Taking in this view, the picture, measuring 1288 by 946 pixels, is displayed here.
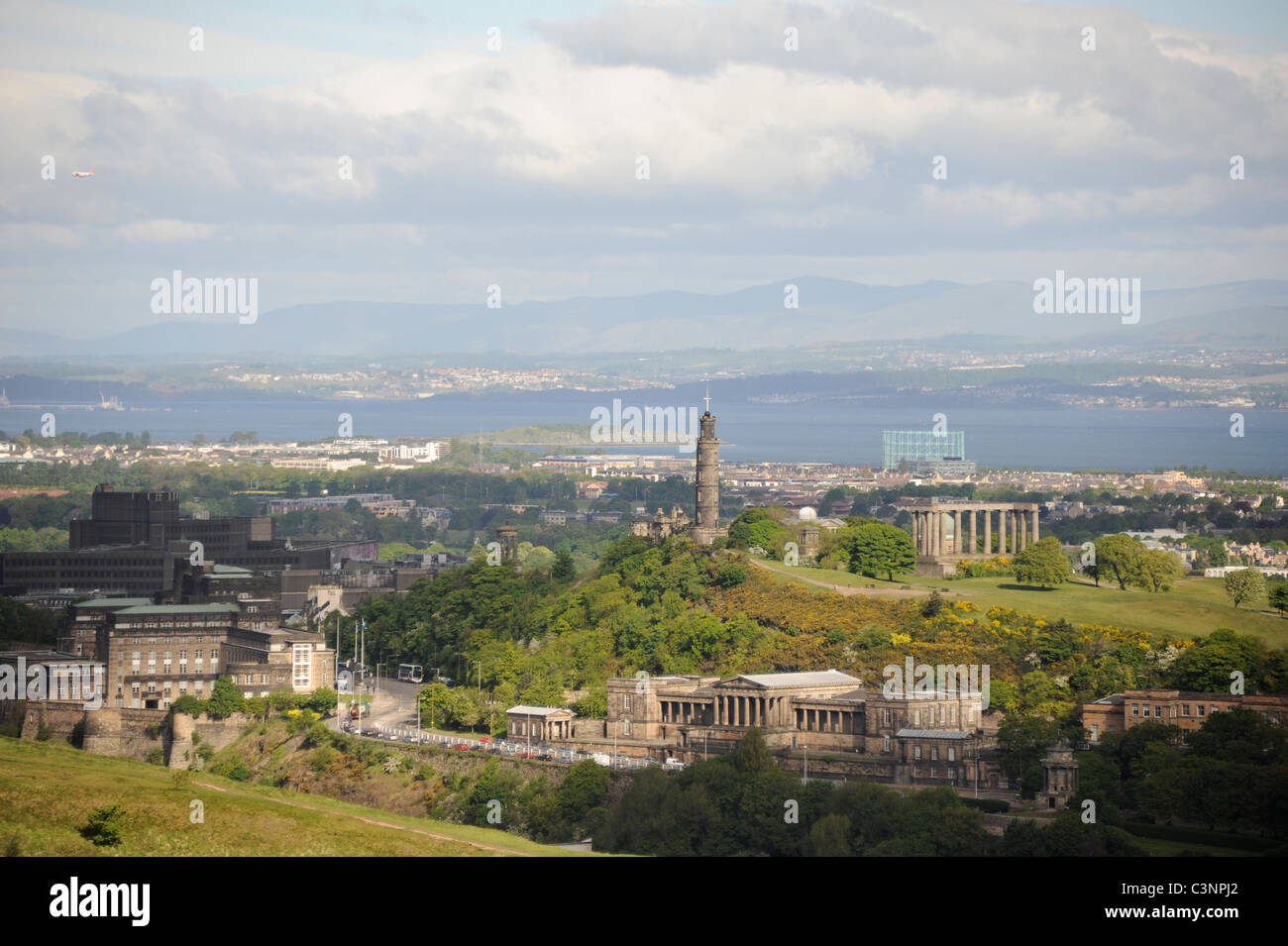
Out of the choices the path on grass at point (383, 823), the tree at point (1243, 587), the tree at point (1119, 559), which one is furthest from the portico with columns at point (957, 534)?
the path on grass at point (383, 823)

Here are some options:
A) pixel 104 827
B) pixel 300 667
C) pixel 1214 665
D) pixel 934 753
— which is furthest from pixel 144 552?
pixel 104 827

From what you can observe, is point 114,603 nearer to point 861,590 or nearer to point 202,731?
point 202,731

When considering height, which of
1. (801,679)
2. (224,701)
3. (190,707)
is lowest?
(190,707)

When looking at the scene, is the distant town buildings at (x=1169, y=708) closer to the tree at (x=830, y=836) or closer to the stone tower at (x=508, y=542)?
the tree at (x=830, y=836)

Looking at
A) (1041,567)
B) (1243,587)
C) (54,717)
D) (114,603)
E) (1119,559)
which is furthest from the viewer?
(1119,559)

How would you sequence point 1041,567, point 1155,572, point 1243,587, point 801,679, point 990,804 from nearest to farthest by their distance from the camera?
point 990,804, point 801,679, point 1243,587, point 1041,567, point 1155,572
